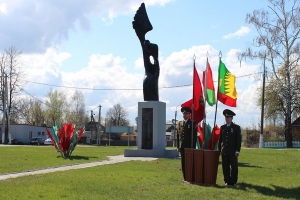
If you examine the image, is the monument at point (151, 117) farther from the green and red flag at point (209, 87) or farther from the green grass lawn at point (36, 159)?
the green and red flag at point (209, 87)

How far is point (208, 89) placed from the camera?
10.9 metres

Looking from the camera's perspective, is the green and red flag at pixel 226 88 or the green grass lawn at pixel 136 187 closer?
the green grass lawn at pixel 136 187

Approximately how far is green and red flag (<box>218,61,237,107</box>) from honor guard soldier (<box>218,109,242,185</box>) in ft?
1.59

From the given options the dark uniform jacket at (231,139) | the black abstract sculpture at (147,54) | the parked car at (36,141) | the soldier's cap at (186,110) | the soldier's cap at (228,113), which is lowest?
the parked car at (36,141)

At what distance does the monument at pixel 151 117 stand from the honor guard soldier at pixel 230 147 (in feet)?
31.8

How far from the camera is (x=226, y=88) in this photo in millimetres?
10688

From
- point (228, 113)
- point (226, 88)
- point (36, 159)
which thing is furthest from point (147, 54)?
point (228, 113)

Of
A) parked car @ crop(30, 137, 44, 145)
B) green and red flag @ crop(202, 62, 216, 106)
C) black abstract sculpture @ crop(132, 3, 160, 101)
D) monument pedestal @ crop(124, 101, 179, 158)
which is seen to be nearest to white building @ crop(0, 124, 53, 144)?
parked car @ crop(30, 137, 44, 145)

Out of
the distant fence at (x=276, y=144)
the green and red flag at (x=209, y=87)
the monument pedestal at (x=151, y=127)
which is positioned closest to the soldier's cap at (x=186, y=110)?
the green and red flag at (x=209, y=87)

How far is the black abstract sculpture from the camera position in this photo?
2131 centimetres

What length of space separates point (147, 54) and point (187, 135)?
11.4 meters

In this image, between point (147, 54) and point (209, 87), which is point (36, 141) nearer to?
point (147, 54)

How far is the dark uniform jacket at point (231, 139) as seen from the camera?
1019 centimetres

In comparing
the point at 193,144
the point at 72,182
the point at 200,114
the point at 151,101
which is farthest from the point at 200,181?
the point at 151,101
